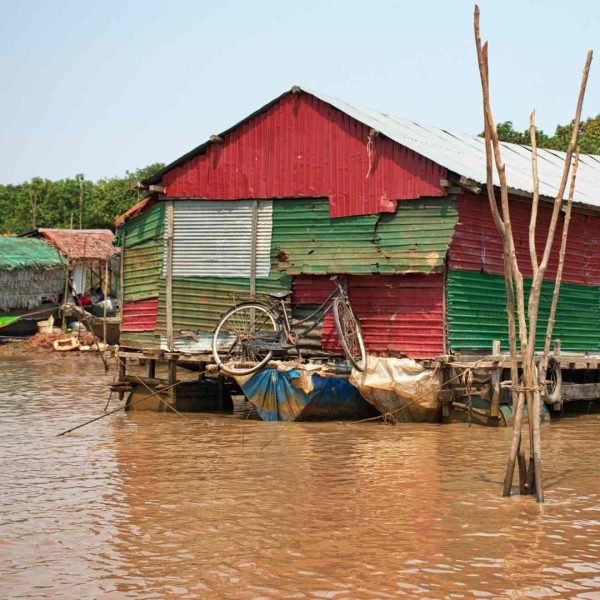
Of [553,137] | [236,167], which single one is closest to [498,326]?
[236,167]

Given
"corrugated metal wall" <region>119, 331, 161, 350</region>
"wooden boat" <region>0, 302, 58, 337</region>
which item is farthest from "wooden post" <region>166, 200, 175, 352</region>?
"wooden boat" <region>0, 302, 58, 337</region>

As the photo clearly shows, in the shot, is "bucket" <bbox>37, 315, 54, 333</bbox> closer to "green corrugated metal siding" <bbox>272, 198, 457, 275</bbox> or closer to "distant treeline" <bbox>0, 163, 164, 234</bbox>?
"distant treeline" <bbox>0, 163, 164, 234</bbox>

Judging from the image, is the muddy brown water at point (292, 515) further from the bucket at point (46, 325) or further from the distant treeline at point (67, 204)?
the distant treeline at point (67, 204)

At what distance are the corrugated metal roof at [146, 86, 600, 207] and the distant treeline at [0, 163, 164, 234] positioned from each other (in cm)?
2613

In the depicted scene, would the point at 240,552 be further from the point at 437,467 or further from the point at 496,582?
the point at 437,467

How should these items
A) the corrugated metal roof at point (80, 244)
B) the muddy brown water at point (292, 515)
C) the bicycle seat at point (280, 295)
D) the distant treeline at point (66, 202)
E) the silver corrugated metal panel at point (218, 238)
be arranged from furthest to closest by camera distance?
the distant treeline at point (66, 202) < the corrugated metal roof at point (80, 244) < the silver corrugated metal panel at point (218, 238) < the bicycle seat at point (280, 295) < the muddy brown water at point (292, 515)

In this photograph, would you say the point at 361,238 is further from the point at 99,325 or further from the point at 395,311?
the point at 99,325

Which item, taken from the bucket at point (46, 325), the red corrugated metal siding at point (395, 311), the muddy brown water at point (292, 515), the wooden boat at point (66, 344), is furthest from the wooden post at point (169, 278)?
the bucket at point (46, 325)

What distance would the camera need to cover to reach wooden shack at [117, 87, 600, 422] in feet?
47.5

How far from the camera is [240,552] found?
7.27 metres

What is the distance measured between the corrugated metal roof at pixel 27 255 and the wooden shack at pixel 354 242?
14.1 m

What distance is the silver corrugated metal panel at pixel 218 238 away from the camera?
15922 mm

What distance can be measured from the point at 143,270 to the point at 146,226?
74 centimetres

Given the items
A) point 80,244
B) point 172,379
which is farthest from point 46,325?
point 172,379
